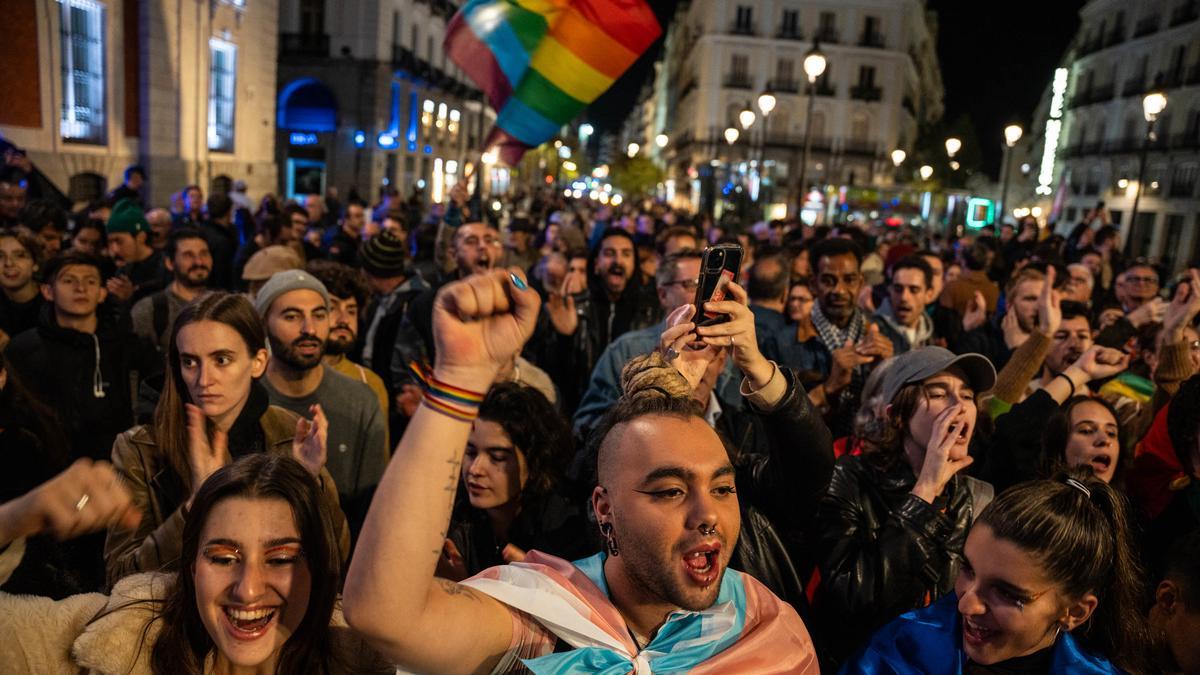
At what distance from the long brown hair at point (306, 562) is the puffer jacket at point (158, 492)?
0.26 meters

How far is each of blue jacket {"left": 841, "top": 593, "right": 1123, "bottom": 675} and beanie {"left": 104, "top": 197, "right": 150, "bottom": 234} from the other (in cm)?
741

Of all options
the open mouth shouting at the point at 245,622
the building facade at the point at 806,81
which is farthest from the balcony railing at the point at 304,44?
the open mouth shouting at the point at 245,622

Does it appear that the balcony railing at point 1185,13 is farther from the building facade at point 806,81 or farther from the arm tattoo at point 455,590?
the arm tattoo at point 455,590

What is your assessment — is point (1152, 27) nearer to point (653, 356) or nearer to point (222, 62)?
point (222, 62)

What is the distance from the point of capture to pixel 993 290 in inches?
363

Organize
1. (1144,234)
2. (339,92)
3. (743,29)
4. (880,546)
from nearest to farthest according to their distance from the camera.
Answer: (880,546) < (339,92) < (1144,234) < (743,29)

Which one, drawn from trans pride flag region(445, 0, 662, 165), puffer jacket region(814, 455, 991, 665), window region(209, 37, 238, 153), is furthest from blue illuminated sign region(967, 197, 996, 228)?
puffer jacket region(814, 455, 991, 665)

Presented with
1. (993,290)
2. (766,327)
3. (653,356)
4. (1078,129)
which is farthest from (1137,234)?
(653,356)

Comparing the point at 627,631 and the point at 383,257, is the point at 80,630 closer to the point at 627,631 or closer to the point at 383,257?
the point at 627,631

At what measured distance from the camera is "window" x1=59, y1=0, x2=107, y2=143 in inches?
677

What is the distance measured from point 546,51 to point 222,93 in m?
20.6

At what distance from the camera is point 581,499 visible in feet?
11.1

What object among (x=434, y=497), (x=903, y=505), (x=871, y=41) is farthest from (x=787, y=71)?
(x=434, y=497)

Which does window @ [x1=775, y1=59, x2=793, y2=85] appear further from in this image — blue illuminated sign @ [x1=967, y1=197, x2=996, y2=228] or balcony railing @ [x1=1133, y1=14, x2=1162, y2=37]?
blue illuminated sign @ [x1=967, y1=197, x2=996, y2=228]
